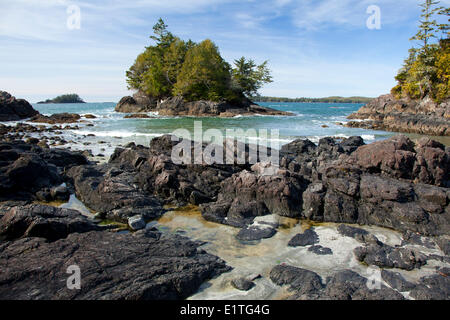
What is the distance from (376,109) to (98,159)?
48561mm

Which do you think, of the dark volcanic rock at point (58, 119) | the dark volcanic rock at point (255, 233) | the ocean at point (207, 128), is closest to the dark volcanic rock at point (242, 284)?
the dark volcanic rock at point (255, 233)

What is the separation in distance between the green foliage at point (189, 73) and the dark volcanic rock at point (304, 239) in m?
52.3

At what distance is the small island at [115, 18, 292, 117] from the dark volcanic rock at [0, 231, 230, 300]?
46106 mm

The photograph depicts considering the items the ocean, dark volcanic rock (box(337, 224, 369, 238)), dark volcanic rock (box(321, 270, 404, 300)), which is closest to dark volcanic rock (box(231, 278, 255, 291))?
dark volcanic rock (box(321, 270, 404, 300))

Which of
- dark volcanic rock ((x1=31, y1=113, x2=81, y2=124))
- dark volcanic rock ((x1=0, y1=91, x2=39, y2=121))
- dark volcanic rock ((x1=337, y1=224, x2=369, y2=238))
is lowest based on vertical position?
dark volcanic rock ((x1=337, y1=224, x2=369, y2=238))

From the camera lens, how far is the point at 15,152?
1030 centimetres

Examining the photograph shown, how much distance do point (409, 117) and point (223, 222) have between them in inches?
1358

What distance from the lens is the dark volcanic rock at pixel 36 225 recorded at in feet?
17.8

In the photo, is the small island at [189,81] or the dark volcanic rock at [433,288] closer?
the dark volcanic rock at [433,288]

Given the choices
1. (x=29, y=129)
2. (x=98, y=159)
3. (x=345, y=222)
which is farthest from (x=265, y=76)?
(x=345, y=222)

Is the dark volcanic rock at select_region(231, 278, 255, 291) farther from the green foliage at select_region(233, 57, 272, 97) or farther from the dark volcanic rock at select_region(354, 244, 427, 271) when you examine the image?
the green foliage at select_region(233, 57, 272, 97)

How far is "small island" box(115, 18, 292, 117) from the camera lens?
180 feet

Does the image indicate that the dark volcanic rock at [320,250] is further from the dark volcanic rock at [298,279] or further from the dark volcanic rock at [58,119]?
the dark volcanic rock at [58,119]

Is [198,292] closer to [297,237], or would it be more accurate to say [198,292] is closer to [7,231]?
[297,237]
